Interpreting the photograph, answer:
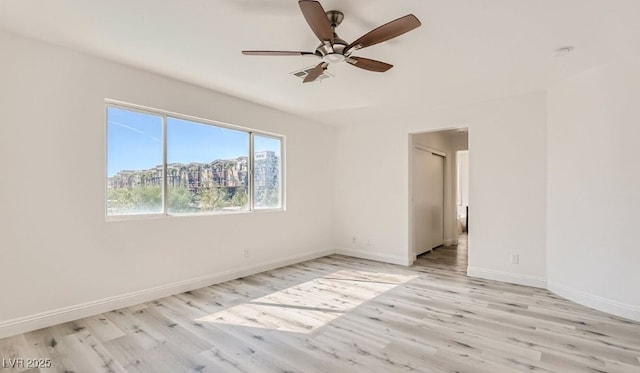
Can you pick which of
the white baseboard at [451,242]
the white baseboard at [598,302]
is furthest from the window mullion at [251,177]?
the white baseboard at [451,242]

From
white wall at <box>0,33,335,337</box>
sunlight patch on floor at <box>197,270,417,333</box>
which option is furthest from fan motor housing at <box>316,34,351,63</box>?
sunlight patch on floor at <box>197,270,417,333</box>

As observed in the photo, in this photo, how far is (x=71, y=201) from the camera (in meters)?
2.96

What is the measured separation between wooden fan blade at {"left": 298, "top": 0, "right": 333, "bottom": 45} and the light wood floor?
7.65 ft

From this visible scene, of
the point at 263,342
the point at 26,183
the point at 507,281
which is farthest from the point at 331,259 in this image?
the point at 26,183

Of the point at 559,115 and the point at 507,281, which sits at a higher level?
the point at 559,115

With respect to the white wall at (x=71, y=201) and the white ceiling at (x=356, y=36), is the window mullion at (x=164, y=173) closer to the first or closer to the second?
the white wall at (x=71, y=201)

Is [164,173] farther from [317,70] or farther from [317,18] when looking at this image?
[317,18]

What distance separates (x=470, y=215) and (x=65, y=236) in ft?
15.7

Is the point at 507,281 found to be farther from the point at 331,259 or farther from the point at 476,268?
the point at 331,259

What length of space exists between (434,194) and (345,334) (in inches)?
169

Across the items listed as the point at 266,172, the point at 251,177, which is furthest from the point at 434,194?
the point at 251,177

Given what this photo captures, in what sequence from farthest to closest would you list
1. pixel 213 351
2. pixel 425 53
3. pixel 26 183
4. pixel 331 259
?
pixel 331 259 < pixel 425 53 < pixel 26 183 < pixel 213 351

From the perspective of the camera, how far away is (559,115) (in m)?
3.71

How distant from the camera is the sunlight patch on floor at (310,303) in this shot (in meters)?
2.95
